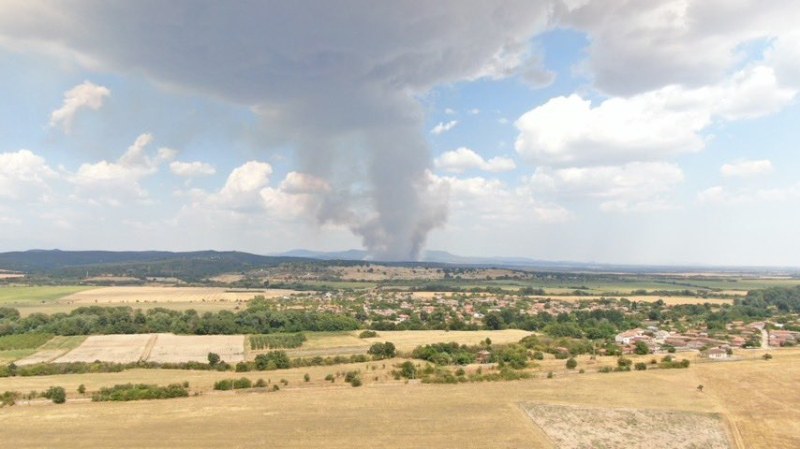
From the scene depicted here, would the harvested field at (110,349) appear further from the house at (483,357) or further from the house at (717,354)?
the house at (717,354)

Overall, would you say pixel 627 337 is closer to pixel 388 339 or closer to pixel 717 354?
pixel 717 354

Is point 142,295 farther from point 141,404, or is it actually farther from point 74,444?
point 74,444

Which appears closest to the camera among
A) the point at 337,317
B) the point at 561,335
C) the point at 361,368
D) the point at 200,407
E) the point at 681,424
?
the point at 681,424

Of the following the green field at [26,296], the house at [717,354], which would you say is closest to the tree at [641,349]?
the house at [717,354]

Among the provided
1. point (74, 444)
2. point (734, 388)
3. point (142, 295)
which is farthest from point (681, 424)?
point (142, 295)

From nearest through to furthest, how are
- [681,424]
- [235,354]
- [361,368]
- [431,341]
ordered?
1. [681,424]
2. [361,368]
3. [235,354]
4. [431,341]

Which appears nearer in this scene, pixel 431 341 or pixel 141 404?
pixel 141 404
